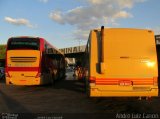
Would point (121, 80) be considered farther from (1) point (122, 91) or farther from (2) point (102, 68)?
(2) point (102, 68)

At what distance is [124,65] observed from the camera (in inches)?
595

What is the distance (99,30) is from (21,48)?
1014 centimetres

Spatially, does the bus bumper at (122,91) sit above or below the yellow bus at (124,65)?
below

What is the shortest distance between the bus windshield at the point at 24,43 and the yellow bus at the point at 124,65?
392 inches

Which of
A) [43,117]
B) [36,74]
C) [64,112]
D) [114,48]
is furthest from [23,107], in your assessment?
[36,74]

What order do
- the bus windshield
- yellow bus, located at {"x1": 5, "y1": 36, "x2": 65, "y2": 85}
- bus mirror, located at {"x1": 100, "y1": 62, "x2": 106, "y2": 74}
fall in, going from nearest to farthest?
bus mirror, located at {"x1": 100, "y1": 62, "x2": 106, "y2": 74} < yellow bus, located at {"x1": 5, "y1": 36, "x2": 65, "y2": 85} < the bus windshield

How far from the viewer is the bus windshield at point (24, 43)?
2467cm

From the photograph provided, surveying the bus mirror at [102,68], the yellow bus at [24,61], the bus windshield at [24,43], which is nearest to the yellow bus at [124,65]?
the bus mirror at [102,68]

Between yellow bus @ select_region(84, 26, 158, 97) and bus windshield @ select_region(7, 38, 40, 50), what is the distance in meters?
9.95

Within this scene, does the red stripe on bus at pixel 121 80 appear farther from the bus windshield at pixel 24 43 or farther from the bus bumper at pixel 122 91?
the bus windshield at pixel 24 43

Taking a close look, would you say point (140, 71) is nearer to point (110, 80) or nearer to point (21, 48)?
point (110, 80)

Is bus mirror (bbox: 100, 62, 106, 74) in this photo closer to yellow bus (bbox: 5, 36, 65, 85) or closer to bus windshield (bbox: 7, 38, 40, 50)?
yellow bus (bbox: 5, 36, 65, 85)

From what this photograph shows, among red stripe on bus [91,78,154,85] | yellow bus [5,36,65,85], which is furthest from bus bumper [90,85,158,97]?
yellow bus [5,36,65,85]

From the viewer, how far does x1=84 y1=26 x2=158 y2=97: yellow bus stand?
15.0 meters
